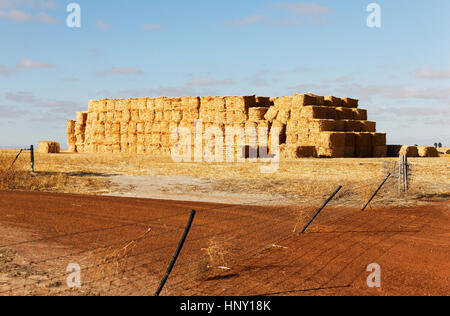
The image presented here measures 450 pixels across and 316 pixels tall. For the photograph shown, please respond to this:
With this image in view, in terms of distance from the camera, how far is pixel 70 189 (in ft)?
54.9

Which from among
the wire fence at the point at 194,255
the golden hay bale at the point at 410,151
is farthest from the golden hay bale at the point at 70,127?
the wire fence at the point at 194,255

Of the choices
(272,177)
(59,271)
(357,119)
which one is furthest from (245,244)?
(357,119)

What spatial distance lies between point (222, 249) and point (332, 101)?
125 ft

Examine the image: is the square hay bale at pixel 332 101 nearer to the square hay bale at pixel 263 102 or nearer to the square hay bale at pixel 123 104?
the square hay bale at pixel 263 102

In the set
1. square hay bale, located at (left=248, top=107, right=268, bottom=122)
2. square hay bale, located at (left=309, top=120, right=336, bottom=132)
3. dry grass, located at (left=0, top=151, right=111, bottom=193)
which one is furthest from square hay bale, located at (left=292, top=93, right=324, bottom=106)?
dry grass, located at (left=0, top=151, right=111, bottom=193)

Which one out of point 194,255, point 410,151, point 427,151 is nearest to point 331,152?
point 410,151

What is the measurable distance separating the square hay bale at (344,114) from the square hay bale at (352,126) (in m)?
1.59

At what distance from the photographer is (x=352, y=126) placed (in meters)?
40.8

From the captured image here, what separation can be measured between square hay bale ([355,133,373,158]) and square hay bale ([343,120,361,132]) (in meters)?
1.78

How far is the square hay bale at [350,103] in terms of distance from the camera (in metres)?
44.6

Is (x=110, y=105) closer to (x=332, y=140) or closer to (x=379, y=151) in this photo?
(x=332, y=140)

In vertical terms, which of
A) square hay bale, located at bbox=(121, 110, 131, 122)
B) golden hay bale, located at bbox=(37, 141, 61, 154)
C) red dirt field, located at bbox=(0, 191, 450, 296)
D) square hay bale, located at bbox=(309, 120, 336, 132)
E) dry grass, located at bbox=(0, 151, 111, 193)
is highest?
square hay bale, located at bbox=(121, 110, 131, 122)

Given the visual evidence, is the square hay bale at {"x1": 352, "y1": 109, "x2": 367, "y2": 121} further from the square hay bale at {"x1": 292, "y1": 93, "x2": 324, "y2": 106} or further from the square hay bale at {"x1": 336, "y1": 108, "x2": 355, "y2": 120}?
the square hay bale at {"x1": 292, "y1": 93, "x2": 324, "y2": 106}

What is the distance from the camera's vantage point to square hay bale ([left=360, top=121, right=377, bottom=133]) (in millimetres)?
41169
